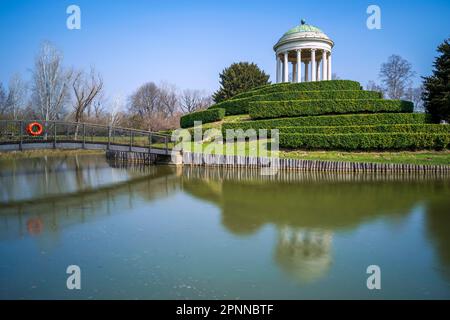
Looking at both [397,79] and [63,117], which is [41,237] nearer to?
[63,117]

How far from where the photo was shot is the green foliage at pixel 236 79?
5353 centimetres

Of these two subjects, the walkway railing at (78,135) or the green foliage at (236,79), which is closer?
the walkway railing at (78,135)

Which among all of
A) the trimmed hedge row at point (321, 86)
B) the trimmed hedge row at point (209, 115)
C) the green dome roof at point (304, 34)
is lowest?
the trimmed hedge row at point (209, 115)

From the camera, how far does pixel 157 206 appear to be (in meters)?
12.0

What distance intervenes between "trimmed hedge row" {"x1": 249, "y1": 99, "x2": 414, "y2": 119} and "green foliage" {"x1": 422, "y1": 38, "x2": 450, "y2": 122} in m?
1.73

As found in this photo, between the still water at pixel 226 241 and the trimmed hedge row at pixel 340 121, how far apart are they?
36.6ft

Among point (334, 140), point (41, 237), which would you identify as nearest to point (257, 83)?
point (334, 140)

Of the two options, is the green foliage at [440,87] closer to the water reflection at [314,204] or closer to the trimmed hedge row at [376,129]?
the trimmed hedge row at [376,129]

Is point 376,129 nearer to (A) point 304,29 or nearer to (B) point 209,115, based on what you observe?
(B) point 209,115

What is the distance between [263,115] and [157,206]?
19032 mm

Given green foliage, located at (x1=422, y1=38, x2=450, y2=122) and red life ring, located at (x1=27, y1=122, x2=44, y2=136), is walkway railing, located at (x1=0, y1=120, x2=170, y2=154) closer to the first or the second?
red life ring, located at (x1=27, y1=122, x2=44, y2=136)

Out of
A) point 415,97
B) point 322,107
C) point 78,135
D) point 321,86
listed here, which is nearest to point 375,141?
point 322,107

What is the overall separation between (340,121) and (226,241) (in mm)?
20741

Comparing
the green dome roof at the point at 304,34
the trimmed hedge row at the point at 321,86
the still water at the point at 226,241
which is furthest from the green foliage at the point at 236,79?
the still water at the point at 226,241
